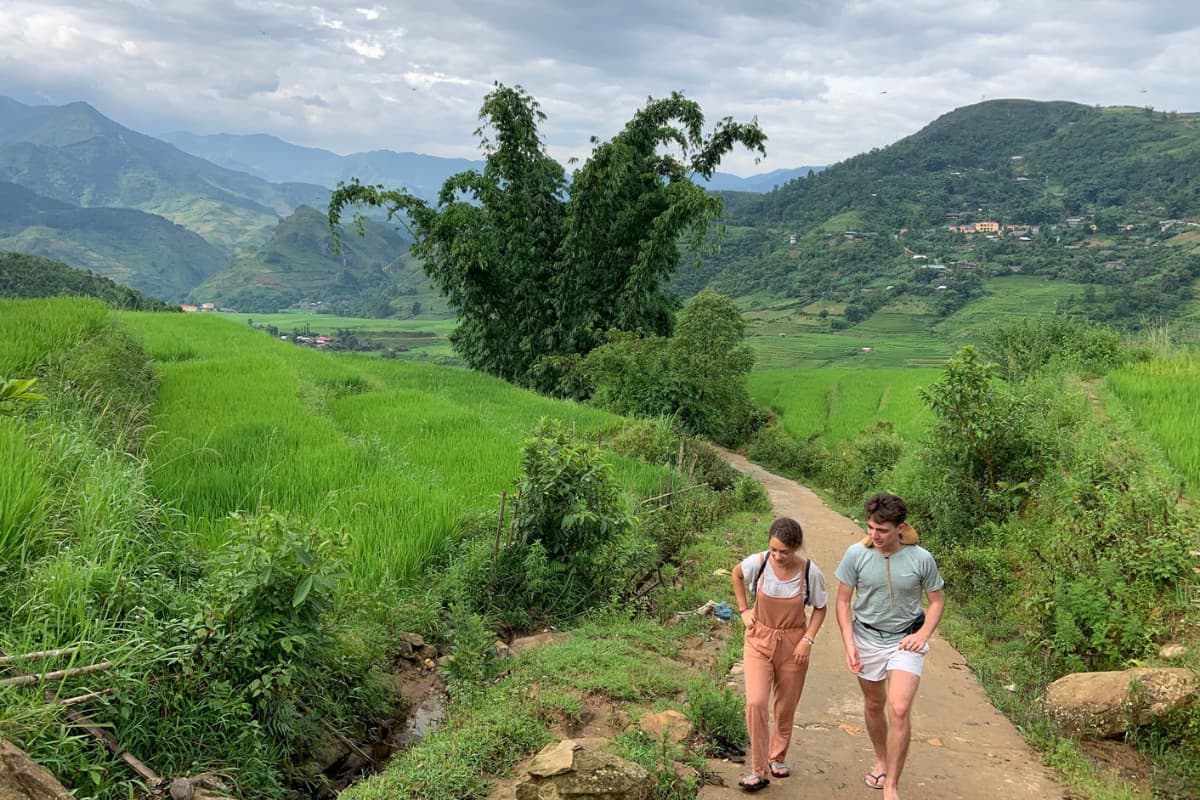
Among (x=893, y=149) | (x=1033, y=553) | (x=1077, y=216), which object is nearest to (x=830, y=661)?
(x=1033, y=553)

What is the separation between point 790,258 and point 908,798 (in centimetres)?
9701

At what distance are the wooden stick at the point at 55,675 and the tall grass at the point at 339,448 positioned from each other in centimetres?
145

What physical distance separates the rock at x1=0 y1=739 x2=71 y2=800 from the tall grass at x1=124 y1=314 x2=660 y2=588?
1.97m

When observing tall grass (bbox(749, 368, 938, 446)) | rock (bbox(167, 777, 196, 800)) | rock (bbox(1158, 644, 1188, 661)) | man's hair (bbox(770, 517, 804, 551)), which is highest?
man's hair (bbox(770, 517, 804, 551))

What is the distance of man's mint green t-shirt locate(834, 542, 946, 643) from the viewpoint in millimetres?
3662

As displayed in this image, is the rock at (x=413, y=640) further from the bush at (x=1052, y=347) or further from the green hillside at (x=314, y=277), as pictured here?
the green hillside at (x=314, y=277)

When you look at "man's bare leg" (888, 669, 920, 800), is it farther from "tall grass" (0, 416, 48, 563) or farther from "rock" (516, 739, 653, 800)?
"tall grass" (0, 416, 48, 563)

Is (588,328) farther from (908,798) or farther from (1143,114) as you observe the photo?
(1143,114)

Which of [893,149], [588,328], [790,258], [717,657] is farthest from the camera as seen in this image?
[893,149]

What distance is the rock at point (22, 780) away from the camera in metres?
2.40

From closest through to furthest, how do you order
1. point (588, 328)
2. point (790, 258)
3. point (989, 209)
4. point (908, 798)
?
point (908, 798) → point (588, 328) → point (790, 258) → point (989, 209)

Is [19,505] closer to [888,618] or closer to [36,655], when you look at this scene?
[36,655]

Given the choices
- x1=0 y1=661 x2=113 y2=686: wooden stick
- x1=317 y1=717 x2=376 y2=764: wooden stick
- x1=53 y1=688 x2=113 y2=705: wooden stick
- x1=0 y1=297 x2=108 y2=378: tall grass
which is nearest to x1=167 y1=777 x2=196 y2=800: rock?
x1=53 y1=688 x2=113 y2=705: wooden stick

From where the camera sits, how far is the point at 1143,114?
427ft
